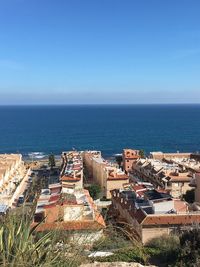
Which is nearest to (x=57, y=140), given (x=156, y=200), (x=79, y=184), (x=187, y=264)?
(x=79, y=184)

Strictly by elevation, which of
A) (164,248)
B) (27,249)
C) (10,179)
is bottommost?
(10,179)

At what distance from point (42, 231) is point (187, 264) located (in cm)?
1078

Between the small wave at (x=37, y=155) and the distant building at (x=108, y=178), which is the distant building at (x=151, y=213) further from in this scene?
the small wave at (x=37, y=155)

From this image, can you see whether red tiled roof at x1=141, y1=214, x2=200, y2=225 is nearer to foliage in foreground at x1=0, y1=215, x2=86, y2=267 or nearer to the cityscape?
the cityscape

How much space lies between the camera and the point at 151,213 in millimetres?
23891

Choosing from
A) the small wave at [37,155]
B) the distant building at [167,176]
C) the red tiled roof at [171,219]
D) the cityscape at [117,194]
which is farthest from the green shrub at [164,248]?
the small wave at [37,155]

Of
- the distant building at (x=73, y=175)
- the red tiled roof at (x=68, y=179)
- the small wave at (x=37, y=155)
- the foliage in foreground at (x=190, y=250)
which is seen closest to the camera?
the foliage in foreground at (x=190, y=250)

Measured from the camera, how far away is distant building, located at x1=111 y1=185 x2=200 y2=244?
2176 cm

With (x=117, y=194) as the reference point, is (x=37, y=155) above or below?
below

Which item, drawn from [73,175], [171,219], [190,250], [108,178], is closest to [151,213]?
[171,219]

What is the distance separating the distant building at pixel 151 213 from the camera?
21.8 meters

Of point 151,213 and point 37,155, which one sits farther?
point 37,155

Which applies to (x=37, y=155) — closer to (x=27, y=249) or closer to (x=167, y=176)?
(x=167, y=176)

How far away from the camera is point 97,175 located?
1714 inches
